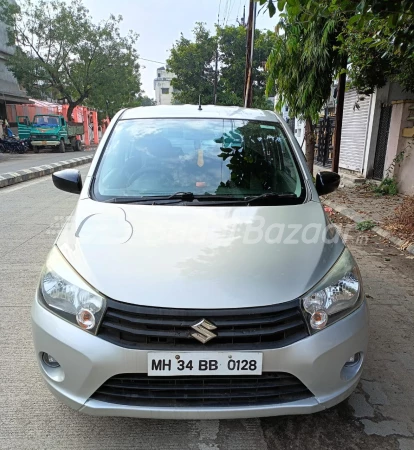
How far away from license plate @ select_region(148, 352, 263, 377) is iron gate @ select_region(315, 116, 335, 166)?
1382 centimetres

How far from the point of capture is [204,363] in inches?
67.1

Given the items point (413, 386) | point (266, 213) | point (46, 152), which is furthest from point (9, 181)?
point (46, 152)

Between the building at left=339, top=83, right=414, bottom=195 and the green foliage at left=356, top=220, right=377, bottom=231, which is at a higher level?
the building at left=339, top=83, right=414, bottom=195

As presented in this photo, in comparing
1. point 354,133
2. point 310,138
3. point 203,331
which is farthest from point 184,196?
point 354,133

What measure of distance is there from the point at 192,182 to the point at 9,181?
957cm

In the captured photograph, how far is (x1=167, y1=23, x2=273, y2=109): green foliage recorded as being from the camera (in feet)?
93.7

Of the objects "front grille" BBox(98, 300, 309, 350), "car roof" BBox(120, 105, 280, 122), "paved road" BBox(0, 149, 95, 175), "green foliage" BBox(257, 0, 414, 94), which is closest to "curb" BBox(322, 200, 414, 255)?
"green foliage" BBox(257, 0, 414, 94)

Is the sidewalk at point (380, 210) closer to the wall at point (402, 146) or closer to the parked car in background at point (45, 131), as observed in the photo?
the wall at point (402, 146)

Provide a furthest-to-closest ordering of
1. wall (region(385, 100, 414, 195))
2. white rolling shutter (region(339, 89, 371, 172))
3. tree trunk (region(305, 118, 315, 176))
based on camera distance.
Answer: white rolling shutter (region(339, 89, 371, 172)), tree trunk (region(305, 118, 315, 176)), wall (region(385, 100, 414, 195))

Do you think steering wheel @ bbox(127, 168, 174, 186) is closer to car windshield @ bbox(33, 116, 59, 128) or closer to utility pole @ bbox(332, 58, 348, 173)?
utility pole @ bbox(332, 58, 348, 173)

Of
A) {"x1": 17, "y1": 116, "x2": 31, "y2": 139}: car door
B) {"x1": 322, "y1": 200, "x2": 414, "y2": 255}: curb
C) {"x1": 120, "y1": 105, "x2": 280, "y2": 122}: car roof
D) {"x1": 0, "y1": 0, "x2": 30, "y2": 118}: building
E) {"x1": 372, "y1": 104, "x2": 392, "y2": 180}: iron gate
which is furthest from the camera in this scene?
{"x1": 0, "y1": 0, "x2": 30, "y2": 118}: building

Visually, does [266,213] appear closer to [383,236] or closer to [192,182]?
[192,182]

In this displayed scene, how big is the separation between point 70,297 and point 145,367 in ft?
1.59

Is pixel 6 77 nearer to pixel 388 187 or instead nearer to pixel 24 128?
pixel 24 128
